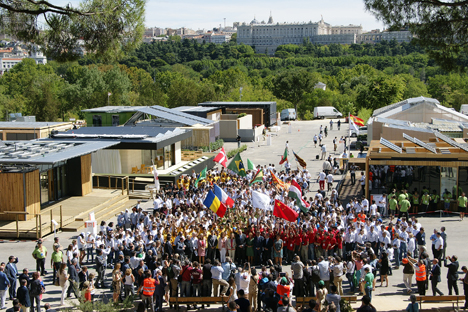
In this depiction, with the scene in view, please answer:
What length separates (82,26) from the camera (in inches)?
565

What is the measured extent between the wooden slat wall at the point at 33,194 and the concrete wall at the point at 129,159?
9.46 m

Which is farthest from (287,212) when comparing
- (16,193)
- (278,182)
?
(16,193)

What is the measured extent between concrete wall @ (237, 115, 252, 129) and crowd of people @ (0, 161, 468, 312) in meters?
28.2

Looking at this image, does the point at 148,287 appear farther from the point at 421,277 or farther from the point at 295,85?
the point at 295,85

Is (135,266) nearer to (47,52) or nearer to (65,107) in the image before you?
(47,52)

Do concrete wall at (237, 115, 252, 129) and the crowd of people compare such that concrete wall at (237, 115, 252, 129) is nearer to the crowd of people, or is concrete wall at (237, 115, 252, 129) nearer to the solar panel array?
the solar panel array

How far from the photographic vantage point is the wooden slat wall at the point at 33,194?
22.3 meters

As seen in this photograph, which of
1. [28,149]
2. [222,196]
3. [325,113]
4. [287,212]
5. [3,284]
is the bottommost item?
[3,284]

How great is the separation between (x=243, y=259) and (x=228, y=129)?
34.1 m

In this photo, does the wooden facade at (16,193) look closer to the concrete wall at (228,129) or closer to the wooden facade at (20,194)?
the wooden facade at (20,194)

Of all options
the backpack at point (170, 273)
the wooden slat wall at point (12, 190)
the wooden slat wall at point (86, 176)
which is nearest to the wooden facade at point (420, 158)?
the backpack at point (170, 273)

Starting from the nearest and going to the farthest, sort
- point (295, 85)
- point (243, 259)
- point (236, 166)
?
1. point (243, 259)
2. point (236, 166)
3. point (295, 85)

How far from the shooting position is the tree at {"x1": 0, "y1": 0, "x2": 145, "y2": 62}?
1404 centimetres

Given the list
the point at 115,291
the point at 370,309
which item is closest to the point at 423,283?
the point at 370,309
